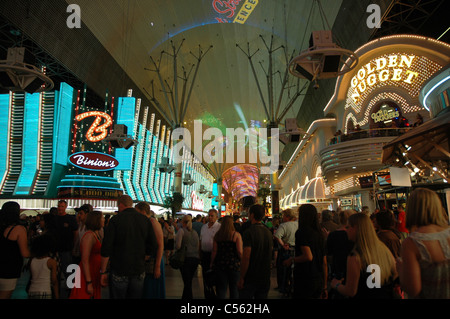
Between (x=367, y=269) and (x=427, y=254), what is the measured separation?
1.86 ft

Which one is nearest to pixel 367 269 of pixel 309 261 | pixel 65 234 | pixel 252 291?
pixel 309 261

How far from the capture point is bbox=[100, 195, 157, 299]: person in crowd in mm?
3695

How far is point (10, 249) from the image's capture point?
3.79 metres

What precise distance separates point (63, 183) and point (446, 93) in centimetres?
1916

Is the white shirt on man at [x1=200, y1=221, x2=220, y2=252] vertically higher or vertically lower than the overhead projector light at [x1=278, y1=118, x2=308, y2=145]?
lower

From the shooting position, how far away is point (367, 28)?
17.3m

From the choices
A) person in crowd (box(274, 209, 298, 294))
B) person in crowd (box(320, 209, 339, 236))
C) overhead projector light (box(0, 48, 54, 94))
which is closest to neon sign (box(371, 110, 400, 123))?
person in crowd (box(320, 209, 339, 236))

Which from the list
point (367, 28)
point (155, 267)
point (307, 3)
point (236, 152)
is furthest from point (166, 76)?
point (236, 152)

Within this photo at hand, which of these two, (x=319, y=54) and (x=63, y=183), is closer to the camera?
(x=319, y=54)

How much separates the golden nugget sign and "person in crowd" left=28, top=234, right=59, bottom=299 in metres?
17.8

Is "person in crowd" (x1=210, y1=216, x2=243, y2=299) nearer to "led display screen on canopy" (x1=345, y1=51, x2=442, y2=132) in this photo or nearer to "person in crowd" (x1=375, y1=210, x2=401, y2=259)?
"person in crowd" (x1=375, y1=210, x2=401, y2=259)

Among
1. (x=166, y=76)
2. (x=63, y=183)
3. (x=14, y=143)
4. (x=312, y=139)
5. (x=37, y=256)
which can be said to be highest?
(x=166, y=76)

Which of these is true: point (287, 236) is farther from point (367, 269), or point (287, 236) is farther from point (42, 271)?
point (42, 271)

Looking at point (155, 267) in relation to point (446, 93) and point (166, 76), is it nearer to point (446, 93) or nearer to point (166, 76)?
point (446, 93)
